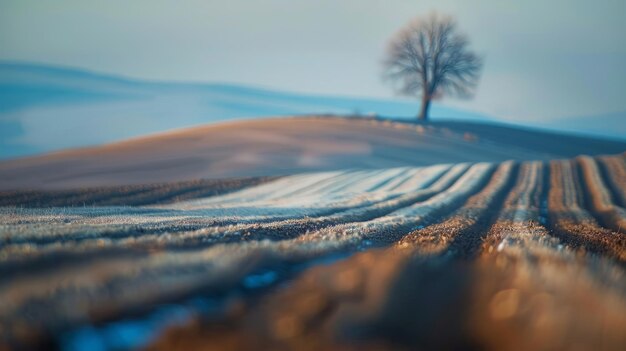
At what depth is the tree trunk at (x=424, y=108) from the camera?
58.3 metres

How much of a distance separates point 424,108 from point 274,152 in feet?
105

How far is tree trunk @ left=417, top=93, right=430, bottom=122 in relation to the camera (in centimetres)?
5833

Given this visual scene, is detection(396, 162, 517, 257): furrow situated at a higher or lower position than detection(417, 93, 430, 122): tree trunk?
lower

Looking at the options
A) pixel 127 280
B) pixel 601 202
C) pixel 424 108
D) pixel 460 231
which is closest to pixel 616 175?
pixel 601 202

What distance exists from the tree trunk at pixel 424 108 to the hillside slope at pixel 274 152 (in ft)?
13.6

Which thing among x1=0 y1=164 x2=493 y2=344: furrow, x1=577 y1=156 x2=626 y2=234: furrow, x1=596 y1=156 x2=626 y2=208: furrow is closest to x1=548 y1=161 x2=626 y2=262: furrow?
x1=577 y1=156 x2=626 y2=234: furrow

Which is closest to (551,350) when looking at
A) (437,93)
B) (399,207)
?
(399,207)

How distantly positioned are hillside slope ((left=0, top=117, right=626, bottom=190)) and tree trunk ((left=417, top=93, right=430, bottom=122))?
4.16 meters

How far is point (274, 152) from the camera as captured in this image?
34.3m

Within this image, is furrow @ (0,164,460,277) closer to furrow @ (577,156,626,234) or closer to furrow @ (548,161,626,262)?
furrow @ (548,161,626,262)

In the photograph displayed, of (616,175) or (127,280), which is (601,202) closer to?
(616,175)

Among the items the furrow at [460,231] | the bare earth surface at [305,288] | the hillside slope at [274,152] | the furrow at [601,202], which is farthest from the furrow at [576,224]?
the hillside slope at [274,152]

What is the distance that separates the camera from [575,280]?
17.5ft

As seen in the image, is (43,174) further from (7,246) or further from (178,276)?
(178,276)
